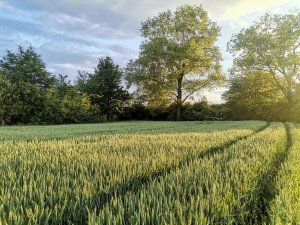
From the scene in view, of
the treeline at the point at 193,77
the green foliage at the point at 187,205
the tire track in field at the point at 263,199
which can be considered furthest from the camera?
the treeline at the point at 193,77

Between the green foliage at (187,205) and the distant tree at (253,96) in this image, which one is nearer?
the green foliage at (187,205)

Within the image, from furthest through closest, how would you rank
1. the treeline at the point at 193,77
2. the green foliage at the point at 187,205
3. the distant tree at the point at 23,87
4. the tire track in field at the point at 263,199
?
the treeline at the point at 193,77 → the distant tree at the point at 23,87 → the tire track in field at the point at 263,199 → the green foliage at the point at 187,205

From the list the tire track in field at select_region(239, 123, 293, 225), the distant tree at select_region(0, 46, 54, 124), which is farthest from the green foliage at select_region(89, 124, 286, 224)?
the distant tree at select_region(0, 46, 54, 124)

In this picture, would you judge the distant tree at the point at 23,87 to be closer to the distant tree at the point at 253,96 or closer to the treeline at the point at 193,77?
the treeline at the point at 193,77

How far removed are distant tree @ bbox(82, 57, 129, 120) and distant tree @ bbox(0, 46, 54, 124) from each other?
33.0ft

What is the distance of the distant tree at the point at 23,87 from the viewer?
21094 mm

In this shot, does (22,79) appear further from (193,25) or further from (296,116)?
(296,116)

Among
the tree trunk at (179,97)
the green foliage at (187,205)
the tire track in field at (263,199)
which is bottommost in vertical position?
the tire track in field at (263,199)

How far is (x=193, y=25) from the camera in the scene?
33281 mm

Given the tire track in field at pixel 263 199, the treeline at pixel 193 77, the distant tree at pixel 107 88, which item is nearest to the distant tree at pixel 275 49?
the treeline at pixel 193 77

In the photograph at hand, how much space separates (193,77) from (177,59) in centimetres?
340

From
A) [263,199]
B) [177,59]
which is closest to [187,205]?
[263,199]

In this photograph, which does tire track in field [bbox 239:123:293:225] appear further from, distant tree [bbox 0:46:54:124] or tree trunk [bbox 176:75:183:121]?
tree trunk [bbox 176:75:183:121]

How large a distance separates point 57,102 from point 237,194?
24.0 m
